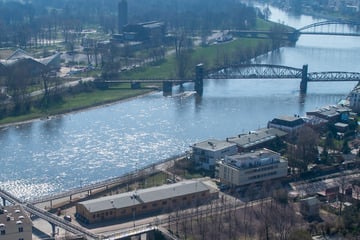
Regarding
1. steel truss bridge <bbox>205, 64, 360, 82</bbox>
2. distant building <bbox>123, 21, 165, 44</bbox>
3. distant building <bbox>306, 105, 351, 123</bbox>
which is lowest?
distant building <bbox>306, 105, 351, 123</bbox>

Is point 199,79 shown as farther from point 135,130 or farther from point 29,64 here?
point 29,64

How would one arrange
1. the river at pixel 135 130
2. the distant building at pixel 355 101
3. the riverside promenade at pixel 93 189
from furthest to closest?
the distant building at pixel 355 101, the river at pixel 135 130, the riverside promenade at pixel 93 189

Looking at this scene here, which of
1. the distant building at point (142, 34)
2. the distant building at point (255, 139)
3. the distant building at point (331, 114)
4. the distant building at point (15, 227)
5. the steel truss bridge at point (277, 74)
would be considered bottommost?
the distant building at point (15, 227)

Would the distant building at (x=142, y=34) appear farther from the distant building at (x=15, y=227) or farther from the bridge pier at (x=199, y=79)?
the distant building at (x=15, y=227)

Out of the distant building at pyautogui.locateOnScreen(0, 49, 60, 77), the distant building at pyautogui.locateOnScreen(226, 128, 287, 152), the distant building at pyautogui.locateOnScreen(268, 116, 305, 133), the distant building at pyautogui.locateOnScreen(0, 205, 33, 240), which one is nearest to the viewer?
the distant building at pyautogui.locateOnScreen(0, 205, 33, 240)

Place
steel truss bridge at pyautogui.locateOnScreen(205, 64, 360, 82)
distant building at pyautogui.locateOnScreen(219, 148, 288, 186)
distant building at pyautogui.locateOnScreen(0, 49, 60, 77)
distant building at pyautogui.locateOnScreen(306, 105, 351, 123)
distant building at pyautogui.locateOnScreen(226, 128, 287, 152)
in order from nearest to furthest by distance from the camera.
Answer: distant building at pyautogui.locateOnScreen(219, 148, 288, 186) < distant building at pyautogui.locateOnScreen(226, 128, 287, 152) < distant building at pyautogui.locateOnScreen(306, 105, 351, 123) < distant building at pyautogui.locateOnScreen(0, 49, 60, 77) < steel truss bridge at pyautogui.locateOnScreen(205, 64, 360, 82)

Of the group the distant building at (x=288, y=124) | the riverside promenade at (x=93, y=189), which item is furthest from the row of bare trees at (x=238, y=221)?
the distant building at (x=288, y=124)

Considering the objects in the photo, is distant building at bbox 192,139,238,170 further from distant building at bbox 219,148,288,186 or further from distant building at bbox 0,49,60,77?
distant building at bbox 0,49,60,77

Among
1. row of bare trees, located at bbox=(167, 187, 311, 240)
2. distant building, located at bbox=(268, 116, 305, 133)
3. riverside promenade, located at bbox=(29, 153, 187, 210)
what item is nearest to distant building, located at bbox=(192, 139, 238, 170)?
riverside promenade, located at bbox=(29, 153, 187, 210)
